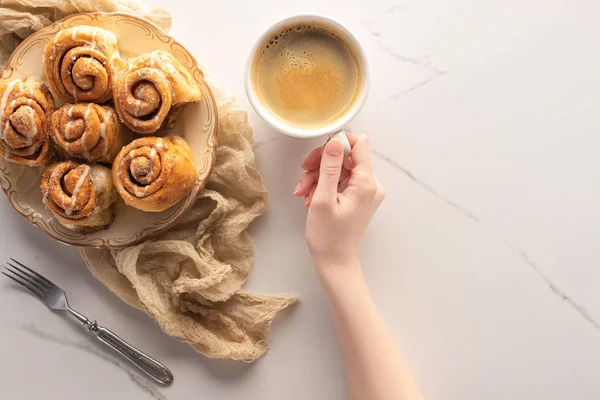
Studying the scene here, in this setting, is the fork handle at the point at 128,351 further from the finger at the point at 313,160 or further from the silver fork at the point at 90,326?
the finger at the point at 313,160

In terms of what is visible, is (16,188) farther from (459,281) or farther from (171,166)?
(459,281)

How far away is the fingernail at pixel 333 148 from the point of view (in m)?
1.01

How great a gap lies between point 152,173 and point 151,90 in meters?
0.16

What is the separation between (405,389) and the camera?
1064mm

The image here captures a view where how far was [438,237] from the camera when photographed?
3.98 ft

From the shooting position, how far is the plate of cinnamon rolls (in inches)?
40.6

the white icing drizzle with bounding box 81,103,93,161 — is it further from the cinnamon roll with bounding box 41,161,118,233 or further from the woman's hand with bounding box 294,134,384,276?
the woman's hand with bounding box 294,134,384,276

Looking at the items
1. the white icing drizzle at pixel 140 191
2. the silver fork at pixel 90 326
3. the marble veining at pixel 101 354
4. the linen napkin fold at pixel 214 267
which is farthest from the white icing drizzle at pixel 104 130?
the marble veining at pixel 101 354

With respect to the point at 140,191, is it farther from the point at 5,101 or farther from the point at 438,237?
the point at 438,237

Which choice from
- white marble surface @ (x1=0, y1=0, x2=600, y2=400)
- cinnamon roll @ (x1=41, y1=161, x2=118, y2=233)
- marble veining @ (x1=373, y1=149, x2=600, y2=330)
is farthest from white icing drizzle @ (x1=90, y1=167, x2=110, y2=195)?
marble veining @ (x1=373, y1=149, x2=600, y2=330)

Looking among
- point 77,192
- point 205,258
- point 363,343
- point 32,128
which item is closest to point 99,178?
point 77,192

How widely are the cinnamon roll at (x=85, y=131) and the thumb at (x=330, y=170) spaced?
44cm

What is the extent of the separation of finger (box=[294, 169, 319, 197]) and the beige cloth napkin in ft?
0.32

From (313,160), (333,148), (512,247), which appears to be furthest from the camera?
(512,247)
